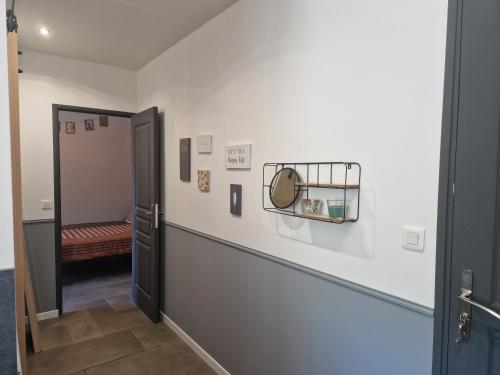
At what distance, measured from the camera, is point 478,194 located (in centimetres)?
116

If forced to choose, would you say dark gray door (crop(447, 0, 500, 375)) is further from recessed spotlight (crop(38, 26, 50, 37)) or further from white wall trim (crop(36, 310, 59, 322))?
white wall trim (crop(36, 310, 59, 322))

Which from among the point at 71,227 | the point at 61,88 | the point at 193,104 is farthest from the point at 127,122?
the point at 193,104

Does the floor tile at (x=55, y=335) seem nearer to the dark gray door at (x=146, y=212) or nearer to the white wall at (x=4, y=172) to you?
the dark gray door at (x=146, y=212)

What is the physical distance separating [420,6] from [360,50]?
0.28 metres

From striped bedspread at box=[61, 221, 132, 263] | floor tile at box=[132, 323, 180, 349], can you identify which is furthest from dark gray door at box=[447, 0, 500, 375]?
striped bedspread at box=[61, 221, 132, 263]

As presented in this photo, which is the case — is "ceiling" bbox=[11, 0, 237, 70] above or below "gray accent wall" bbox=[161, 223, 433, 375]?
above

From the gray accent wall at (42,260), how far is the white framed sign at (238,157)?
2.18 meters

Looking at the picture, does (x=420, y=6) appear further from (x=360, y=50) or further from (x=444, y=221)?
(x=444, y=221)

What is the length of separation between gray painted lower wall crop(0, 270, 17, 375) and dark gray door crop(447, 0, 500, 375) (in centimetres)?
157

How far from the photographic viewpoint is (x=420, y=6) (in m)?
1.26

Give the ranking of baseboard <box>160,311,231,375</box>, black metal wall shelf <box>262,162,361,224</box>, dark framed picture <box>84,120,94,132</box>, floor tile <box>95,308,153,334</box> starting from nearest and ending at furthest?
black metal wall shelf <box>262,162,361,224</box> → baseboard <box>160,311,231,375</box> → floor tile <box>95,308,153,334</box> → dark framed picture <box>84,120,94,132</box>

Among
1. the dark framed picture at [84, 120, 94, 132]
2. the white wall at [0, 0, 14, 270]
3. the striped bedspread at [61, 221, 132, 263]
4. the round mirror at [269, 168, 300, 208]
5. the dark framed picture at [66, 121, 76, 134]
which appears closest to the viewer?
the white wall at [0, 0, 14, 270]

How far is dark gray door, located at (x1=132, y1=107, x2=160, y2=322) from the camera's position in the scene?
323cm

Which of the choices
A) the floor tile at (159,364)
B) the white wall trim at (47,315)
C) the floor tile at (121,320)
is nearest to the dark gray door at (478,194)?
the floor tile at (159,364)
